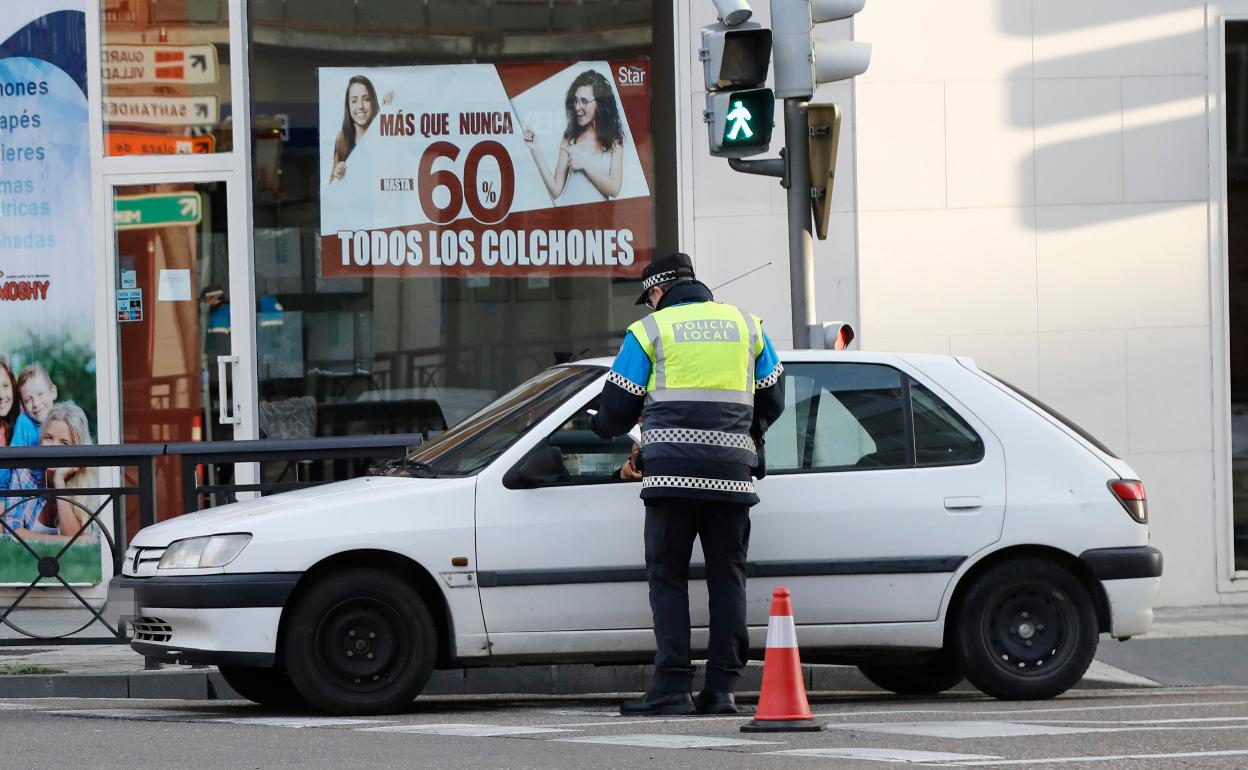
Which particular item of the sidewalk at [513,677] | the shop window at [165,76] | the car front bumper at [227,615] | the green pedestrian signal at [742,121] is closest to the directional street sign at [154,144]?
the shop window at [165,76]

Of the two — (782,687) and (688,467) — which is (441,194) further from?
(782,687)

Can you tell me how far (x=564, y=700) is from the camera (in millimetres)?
8383

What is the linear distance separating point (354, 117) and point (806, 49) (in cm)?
400

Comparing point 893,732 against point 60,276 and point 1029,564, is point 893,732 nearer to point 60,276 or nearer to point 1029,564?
point 1029,564

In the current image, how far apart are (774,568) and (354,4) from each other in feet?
19.7

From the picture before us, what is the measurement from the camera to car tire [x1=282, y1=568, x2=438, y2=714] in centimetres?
714

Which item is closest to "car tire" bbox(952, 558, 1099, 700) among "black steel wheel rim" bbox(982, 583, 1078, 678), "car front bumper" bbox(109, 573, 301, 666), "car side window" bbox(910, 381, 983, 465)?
"black steel wheel rim" bbox(982, 583, 1078, 678)

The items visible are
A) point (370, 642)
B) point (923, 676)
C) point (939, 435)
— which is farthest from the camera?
point (923, 676)

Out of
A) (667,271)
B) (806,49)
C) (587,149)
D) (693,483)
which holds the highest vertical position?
(806,49)

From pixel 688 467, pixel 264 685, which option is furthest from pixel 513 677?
pixel 688 467

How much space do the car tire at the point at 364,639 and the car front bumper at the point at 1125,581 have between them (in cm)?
→ 269

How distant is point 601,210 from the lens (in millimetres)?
12062

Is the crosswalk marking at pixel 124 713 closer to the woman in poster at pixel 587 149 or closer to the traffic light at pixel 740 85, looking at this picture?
the traffic light at pixel 740 85

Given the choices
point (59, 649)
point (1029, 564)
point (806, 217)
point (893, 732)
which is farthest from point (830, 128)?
point (59, 649)
